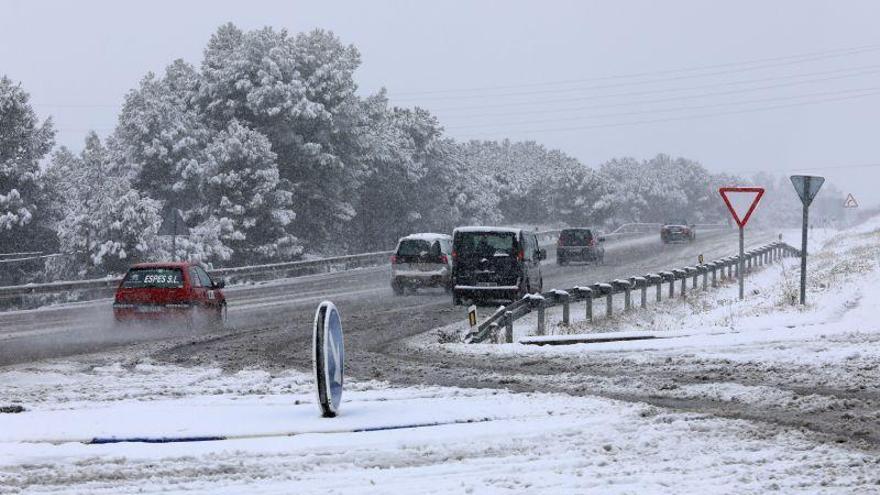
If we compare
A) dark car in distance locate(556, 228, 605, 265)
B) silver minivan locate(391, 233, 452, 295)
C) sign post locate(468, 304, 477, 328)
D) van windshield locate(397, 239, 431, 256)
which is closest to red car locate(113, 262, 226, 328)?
sign post locate(468, 304, 477, 328)

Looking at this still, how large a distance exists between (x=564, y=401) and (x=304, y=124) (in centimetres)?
4777

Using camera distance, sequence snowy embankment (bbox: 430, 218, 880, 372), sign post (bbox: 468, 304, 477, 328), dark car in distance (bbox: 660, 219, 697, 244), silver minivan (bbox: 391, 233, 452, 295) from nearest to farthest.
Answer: snowy embankment (bbox: 430, 218, 880, 372) < sign post (bbox: 468, 304, 477, 328) < silver minivan (bbox: 391, 233, 452, 295) < dark car in distance (bbox: 660, 219, 697, 244)

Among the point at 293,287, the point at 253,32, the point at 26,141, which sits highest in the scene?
the point at 253,32

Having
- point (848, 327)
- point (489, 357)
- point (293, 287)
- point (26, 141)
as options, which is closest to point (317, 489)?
point (489, 357)

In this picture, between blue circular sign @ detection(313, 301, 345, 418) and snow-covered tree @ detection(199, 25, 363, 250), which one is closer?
blue circular sign @ detection(313, 301, 345, 418)

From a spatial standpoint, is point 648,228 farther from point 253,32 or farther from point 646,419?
point 646,419

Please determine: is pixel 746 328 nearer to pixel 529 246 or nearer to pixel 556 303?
pixel 556 303

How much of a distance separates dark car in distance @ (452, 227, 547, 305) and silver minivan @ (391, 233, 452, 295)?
17.8ft

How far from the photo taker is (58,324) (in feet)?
79.4

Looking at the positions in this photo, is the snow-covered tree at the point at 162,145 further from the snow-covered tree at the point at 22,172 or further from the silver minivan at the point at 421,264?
the silver minivan at the point at 421,264

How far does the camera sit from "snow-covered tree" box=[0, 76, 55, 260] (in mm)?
47719

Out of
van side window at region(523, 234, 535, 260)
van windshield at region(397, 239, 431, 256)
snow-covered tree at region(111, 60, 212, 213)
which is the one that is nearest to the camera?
van side window at region(523, 234, 535, 260)

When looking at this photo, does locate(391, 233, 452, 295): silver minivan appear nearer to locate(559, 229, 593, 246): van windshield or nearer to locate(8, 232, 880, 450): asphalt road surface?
locate(8, 232, 880, 450): asphalt road surface

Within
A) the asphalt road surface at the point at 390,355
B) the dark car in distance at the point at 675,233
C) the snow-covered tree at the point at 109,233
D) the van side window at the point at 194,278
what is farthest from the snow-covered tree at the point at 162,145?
the dark car in distance at the point at 675,233
